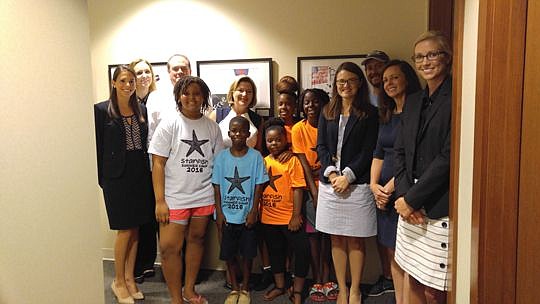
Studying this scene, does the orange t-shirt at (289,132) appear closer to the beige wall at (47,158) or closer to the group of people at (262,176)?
the group of people at (262,176)

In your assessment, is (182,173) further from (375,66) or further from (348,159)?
(375,66)

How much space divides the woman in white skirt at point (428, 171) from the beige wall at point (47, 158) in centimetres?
134

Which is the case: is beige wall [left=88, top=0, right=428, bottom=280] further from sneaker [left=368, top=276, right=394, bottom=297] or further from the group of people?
the group of people

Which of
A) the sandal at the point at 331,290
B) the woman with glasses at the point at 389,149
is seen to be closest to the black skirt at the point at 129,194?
the sandal at the point at 331,290

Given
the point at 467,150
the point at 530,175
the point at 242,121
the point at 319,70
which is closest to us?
the point at 530,175

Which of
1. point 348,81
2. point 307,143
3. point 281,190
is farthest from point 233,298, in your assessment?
point 348,81

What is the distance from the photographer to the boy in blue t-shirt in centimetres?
264

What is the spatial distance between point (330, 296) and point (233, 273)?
0.70 m

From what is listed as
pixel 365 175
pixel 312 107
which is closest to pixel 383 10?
pixel 312 107

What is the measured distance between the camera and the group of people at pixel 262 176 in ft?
8.09

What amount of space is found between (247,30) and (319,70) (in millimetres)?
656

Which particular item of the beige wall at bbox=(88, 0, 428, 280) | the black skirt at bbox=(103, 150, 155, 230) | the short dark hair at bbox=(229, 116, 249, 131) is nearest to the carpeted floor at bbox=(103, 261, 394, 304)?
the beige wall at bbox=(88, 0, 428, 280)

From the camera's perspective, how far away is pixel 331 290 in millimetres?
2842

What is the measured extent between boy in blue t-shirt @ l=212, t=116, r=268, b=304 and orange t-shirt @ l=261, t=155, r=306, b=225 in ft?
0.27
